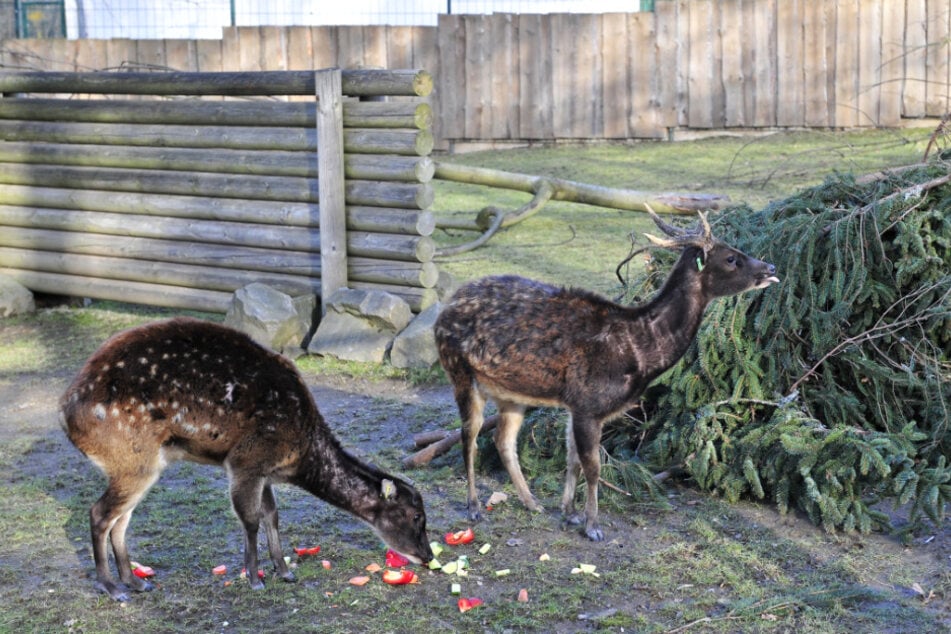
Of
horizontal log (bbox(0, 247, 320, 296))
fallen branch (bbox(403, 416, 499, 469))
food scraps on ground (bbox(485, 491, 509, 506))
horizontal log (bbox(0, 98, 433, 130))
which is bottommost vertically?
food scraps on ground (bbox(485, 491, 509, 506))

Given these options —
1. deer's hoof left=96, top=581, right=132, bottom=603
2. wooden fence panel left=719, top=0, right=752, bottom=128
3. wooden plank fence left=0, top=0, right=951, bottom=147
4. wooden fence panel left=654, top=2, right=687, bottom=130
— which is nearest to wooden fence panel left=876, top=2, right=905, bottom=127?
wooden plank fence left=0, top=0, right=951, bottom=147

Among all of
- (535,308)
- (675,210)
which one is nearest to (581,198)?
(675,210)

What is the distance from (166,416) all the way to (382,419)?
3.60 meters

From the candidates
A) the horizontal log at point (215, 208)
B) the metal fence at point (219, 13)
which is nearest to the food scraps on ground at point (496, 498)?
the horizontal log at point (215, 208)

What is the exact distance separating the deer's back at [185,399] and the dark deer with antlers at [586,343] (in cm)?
131

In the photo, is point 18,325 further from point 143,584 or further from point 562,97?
point 562,97

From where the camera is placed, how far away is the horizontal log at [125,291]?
42.1ft

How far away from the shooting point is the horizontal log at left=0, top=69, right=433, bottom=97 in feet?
37.9

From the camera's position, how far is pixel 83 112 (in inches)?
533

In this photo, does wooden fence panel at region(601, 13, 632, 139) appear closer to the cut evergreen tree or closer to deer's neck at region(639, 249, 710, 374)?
the cut evergreen tree

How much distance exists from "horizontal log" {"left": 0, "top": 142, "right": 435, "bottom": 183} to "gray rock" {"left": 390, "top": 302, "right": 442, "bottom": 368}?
4.81 ft

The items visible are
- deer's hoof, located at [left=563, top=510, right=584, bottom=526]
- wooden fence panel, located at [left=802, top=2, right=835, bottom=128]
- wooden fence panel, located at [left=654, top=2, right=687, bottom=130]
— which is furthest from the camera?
wooden fence panel, located at [left=654, top=2, right=687, bottom=130]

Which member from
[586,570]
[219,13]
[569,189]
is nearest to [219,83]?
[569,189]

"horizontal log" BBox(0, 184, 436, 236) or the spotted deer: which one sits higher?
"horizontal log" BBox(0, 184, 436, 236)
